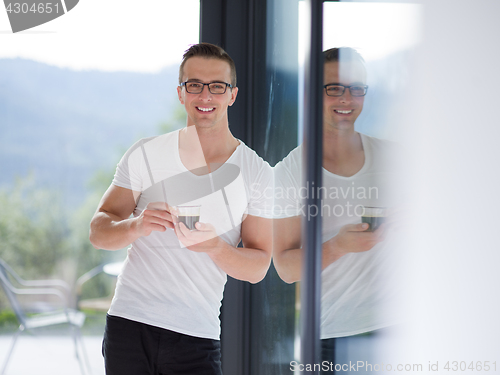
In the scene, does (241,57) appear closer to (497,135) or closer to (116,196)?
(116,196)

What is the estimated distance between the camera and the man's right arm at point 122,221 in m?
1.10

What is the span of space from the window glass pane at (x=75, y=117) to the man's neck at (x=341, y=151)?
1272 mm

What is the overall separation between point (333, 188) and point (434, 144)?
0.20 metres

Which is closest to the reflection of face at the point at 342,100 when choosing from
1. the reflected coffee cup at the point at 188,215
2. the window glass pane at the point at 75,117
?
the reflected coffee cup at the point at 188,215

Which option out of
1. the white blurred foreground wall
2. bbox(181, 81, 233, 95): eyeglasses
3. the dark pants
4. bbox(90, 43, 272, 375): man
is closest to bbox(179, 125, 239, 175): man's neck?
bbox(90, 43, 272, 375): man

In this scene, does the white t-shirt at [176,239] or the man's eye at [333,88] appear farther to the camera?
the white t-shirt at [176,239]

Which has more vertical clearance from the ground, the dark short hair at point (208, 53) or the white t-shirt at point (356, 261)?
the dark short hair at point (208, 53)

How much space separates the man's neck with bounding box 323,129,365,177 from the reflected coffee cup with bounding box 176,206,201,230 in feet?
1.40

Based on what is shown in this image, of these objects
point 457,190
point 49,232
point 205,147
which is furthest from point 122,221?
point 49,232

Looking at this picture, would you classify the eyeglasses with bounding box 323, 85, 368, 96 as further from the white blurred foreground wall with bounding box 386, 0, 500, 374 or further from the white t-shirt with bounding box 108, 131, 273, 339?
the white t-shirt with bounding box 108, 131, 273, 339

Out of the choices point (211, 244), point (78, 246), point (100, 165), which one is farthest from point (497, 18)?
point (78, 246)

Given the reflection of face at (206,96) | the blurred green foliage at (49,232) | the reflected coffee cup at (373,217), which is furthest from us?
the blurred green foliage at (49,232)

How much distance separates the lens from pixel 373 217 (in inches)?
27.4

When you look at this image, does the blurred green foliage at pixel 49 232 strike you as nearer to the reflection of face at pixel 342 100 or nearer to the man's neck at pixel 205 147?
the man's neck at pixel 205 147
